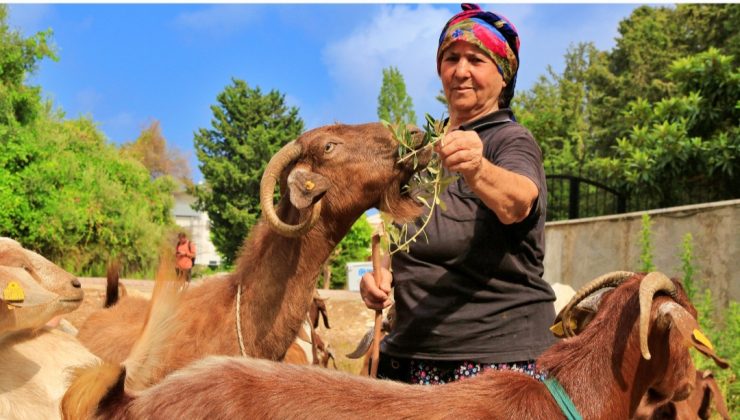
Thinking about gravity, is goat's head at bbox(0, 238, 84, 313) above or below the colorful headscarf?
below

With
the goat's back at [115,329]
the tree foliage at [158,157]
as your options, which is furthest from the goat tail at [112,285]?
the tree foliage at [158,157]

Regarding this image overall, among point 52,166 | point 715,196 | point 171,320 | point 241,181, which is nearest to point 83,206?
point 52,166

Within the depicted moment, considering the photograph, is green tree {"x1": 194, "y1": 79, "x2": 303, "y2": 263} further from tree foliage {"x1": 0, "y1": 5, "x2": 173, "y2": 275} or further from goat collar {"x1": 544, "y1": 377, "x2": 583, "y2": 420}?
goat collar {"x1": 544, "y1": 377, "x2": 583, "y2": 420}

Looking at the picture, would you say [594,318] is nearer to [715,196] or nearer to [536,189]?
[536,189]

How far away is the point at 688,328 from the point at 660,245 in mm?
7622

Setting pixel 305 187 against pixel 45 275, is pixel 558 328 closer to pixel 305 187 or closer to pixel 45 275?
pixel 305 187

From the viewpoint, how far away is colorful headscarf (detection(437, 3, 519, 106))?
293cm

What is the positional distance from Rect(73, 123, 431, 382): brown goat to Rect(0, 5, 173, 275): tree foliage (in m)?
14.5

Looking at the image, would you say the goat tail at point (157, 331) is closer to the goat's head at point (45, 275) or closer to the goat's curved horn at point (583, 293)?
the goat's head at point (45, 275)

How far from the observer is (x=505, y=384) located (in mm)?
2268

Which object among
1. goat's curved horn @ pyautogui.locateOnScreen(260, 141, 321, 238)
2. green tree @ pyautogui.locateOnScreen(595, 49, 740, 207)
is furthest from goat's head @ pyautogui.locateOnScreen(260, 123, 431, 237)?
green tree @ pyautogui.locateOnScreen(595, 49, 740, 207)

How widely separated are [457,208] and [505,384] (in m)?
0.83

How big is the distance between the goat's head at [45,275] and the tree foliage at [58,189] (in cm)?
1433

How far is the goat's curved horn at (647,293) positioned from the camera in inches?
85.4
